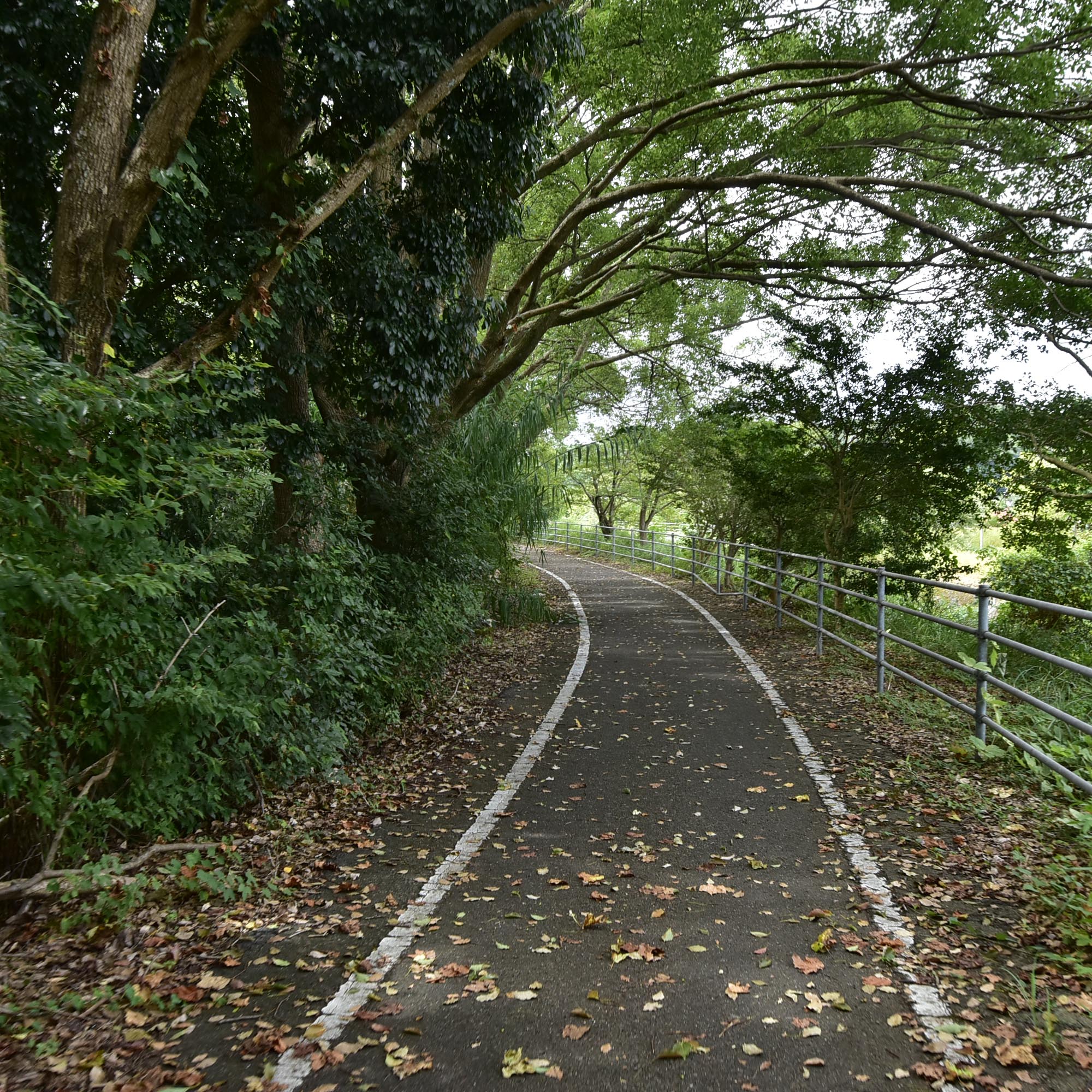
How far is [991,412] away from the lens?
13.7 meters

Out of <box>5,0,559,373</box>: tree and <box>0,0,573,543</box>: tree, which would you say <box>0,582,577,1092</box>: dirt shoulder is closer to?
<box>0,0,573,543</box>: tree

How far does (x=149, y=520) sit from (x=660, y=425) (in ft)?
73.2

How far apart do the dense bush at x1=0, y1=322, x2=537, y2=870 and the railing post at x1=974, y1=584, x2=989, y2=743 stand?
16.0 ft

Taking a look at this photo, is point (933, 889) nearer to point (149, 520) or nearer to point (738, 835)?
point (738, 835)

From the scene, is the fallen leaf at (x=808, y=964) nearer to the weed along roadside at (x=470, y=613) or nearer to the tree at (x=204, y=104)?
the weed along roadside at (x=470, y=613)

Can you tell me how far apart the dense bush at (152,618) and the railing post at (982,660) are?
16.0 feet

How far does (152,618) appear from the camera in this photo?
5.02 m

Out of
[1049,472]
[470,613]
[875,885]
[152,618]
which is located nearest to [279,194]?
[152,618]

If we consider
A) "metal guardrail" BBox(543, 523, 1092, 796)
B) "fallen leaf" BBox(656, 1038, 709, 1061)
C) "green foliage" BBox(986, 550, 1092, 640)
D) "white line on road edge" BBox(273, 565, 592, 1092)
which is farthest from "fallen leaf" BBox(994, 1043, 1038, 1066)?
"green foliage" BBox(986, 550, 1092, 640)

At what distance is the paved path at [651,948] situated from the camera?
3281 millimetres

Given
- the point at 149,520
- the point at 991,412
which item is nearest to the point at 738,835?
the point at 149,520

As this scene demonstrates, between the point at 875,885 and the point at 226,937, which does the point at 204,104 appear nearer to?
the point at 226,937

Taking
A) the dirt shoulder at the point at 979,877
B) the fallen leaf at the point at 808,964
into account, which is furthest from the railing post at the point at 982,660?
the fallen leaf at the point at 808,964

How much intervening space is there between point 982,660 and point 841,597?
30.7ft
